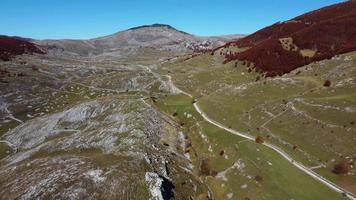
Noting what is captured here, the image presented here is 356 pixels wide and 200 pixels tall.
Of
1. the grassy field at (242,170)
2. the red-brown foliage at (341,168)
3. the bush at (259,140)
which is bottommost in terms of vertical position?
the grassy field at (242,170)

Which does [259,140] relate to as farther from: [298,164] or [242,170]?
[298,164]

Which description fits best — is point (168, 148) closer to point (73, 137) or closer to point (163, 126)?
point (163, 126)

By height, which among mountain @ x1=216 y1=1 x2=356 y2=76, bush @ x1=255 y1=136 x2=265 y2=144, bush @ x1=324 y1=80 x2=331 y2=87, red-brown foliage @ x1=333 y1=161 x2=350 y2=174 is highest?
mountain @ x1=216 y1=1 x2=356 y2=76

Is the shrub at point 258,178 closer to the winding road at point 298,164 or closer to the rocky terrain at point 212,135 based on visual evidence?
the rocky terrain at point 212,135

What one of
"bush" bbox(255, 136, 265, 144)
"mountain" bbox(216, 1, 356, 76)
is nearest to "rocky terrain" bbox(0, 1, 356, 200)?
"mountain" bbox(216, 1, 356, 76)

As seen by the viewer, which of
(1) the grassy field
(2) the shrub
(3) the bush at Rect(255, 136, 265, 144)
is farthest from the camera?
(3) the bush at Rect(255, 136, 265, 144)

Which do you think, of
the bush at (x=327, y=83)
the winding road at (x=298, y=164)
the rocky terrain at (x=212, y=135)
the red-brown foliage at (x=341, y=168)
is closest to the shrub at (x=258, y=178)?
the rocky terrain at (x=212, y=135)

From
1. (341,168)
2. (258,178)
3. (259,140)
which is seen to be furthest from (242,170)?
(341,168)

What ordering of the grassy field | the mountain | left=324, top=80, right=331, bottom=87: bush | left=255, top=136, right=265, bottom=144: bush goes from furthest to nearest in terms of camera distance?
the mountain
left=324, top=80, right=331, bottom=87: bush
left=255, top=136, right=265, bottom=144: bush
the grassy field

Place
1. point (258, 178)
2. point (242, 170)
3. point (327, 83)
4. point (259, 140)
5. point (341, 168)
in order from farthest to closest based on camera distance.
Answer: point (327, 83)
point (259, 140)
point (242, 170)
point (258, 178)
point (341, 168)

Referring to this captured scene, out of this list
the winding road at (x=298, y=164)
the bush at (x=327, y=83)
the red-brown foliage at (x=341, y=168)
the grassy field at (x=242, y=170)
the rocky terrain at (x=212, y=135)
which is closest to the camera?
the winding road at (x=298, y=164)

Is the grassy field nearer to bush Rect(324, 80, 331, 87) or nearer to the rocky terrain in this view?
the rocky terrain
